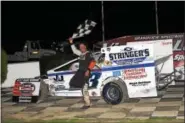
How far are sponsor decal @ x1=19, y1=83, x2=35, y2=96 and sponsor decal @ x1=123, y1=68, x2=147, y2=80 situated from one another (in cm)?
310

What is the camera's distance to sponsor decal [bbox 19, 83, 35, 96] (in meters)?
12.2

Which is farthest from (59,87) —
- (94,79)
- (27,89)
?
(94,79)

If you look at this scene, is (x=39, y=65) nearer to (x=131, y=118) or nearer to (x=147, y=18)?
(x=131, y=118)

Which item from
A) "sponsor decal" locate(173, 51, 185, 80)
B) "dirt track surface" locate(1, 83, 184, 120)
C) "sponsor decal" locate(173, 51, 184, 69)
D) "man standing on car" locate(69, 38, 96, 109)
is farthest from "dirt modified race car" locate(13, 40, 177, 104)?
"sponsor decal" locate(173, 51, 184, 69)

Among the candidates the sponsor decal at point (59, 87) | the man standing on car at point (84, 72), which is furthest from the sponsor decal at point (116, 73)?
the sponsor decal at point (59, 87)

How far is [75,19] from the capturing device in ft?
110

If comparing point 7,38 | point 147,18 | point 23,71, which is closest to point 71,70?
point 23,71

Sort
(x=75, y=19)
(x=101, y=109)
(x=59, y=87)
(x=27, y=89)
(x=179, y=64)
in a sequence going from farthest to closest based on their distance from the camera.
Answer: (x=75, y=19), (x=179, y=64), (x=27, y=89), (x=59, y=87), (x=101, y=109)

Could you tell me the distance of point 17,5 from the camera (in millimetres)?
33062

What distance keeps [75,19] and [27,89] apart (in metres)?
21.8

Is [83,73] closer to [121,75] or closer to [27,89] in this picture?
[121,75]

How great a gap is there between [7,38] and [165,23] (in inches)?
569

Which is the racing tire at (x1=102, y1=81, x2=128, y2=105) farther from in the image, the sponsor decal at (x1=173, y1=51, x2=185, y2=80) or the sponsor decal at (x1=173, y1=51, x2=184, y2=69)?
the sponsor decal at (x1=173, y1=51, x2=184, y2=69)

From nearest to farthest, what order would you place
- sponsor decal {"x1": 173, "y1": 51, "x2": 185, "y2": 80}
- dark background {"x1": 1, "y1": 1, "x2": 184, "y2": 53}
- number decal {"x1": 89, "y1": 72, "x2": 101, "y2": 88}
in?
number decal {"x1": 89, "y1": 72, "x2": 101, "y2": 88}, sponsor decal {"x1": 173, "y1": 51, "x2": 185, "y2": 80}, dark background {"x1": 1, "y1": 1, "x2": 184, "y2": 53}
